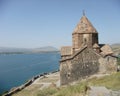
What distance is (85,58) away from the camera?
24078 millimetres

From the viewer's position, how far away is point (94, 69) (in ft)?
79.8

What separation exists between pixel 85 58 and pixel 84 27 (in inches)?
148

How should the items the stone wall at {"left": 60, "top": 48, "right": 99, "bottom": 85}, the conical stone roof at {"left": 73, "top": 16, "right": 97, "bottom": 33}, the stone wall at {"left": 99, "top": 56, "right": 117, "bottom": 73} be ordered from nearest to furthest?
the stone wall at {"left": 60, "top": 48, "right": 99, "bottom": 85}
the stone wall at {"left": 99, "top": 56, "right": 117, "bottom": 73}
the conical stone roof at {"left": 73, "top": 16, "right": 97, "bottom": 33}

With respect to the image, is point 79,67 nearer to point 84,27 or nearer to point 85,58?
point 85,58

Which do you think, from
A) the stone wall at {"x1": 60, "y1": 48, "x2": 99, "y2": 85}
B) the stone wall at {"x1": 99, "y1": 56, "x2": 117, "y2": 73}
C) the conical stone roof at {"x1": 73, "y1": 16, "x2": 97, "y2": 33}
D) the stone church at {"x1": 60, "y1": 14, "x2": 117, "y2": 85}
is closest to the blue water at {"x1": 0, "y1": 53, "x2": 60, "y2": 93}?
the stone wall at {"x1": 60, "y1": 48, "x2": 99, "y2": 85}

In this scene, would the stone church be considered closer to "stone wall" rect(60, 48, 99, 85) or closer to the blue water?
"stone wall" rect(60, 48, 99, 85)

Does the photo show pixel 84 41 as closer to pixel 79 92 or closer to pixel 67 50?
pixel 67 50

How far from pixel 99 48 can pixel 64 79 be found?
5.62 metres

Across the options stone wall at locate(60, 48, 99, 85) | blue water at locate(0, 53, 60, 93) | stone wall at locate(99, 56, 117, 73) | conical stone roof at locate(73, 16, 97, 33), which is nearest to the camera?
stone wall at locate(60, 48, 99, 85)

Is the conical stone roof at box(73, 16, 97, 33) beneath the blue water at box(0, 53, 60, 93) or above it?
above

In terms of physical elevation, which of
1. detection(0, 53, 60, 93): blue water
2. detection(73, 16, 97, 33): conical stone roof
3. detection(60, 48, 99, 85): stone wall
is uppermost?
detection(73, 16, 97, 33): conical stone roof

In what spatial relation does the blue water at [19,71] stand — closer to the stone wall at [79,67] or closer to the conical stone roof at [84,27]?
the stone wall at [79,67]

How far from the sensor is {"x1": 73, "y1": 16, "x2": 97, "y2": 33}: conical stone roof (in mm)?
25038

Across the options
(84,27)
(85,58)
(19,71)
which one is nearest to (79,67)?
(85,58)
